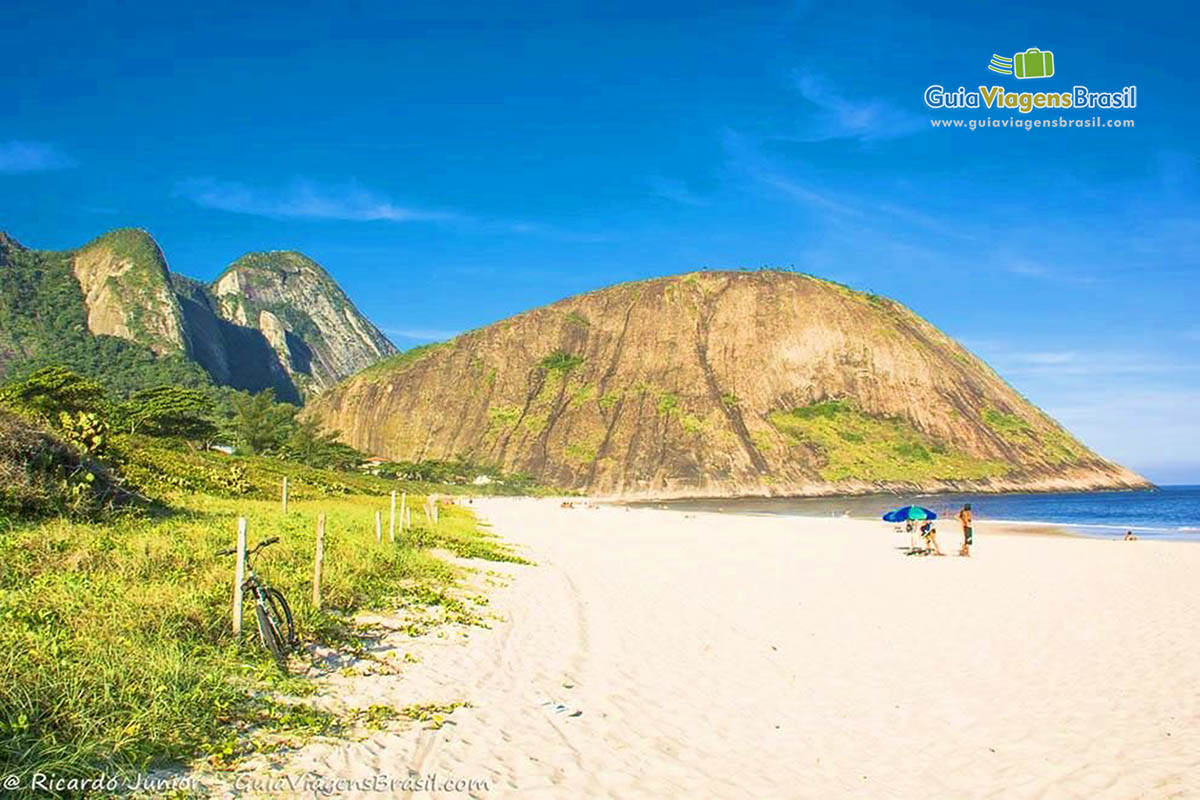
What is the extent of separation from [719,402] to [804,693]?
4791 inches

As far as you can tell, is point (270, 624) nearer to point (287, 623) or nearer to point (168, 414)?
point (287, 623)

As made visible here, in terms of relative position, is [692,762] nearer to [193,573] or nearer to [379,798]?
[379,798]

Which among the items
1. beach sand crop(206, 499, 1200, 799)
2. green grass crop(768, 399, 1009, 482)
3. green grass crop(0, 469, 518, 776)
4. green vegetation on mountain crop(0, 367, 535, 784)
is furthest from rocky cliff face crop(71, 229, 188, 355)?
beach sand crop(206, 499, 1200, 799)

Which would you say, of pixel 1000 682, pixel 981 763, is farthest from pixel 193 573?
pixel 1000 682

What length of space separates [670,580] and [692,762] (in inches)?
523

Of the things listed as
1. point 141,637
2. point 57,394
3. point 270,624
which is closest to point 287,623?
point 270,624

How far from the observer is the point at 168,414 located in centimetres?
5700

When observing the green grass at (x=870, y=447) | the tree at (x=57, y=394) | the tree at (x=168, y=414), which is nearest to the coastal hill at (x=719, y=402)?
the green grass at (x=870, y=447)

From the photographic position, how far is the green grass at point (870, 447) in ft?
394

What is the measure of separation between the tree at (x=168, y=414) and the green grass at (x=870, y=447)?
90.5 meters

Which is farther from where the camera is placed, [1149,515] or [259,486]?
[1149,515]

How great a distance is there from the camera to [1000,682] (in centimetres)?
1053

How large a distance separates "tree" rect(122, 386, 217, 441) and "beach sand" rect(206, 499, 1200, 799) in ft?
155

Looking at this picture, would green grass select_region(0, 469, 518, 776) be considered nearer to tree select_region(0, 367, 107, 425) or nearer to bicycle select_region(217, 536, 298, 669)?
bicycle select_region(217, 536, 298, 669)
